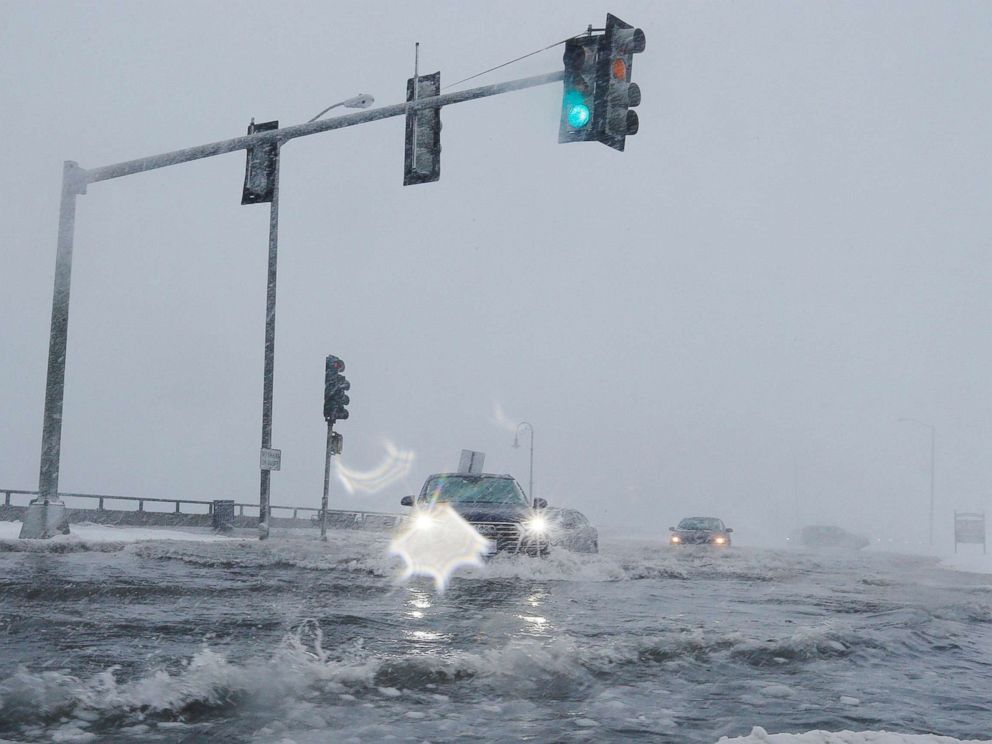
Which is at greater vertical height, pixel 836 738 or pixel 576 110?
pixel 576 110

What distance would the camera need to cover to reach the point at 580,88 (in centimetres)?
1004

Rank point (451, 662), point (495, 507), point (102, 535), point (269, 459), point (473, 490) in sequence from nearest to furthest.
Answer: point (451, 662)
point (495, 507)
point (473, 490)
point (102, 535)
point (269, 459)

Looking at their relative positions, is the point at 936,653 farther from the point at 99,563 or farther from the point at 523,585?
the point at 99,563

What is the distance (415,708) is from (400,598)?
4.77m

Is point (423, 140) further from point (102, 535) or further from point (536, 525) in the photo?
point (102, 535)

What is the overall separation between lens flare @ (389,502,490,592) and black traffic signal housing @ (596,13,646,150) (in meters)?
6.20

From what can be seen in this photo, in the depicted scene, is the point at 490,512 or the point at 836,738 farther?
the point at 490,512

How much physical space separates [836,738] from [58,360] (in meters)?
15.3

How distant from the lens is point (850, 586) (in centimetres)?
1441

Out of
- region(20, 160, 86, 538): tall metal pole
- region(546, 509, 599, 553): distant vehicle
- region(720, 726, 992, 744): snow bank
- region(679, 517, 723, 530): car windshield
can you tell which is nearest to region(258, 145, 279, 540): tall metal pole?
region(20, 160, 86, 538): tall metal pole

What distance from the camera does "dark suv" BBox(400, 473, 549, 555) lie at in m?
13.4

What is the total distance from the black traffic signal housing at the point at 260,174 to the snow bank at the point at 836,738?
1135 cm

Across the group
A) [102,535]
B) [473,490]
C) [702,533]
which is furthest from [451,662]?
[702,533]

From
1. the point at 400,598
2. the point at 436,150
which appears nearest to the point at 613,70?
the point at 436,150
